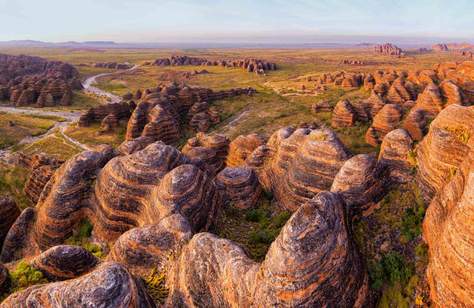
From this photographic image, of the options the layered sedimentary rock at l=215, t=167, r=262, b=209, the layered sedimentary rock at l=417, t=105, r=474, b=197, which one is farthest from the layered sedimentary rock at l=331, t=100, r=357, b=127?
the layered sedimentary rock at l=417, t=105, r=474, b=197

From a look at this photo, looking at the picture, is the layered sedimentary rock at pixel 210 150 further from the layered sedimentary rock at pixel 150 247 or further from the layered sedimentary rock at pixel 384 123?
the layered sedimentary rock at pixel 384 123

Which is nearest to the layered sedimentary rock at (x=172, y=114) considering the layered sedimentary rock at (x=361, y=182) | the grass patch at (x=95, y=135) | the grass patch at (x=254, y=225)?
the grass patch at (x=95, y=135)

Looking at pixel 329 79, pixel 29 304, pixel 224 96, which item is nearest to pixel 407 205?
pixel 29 304

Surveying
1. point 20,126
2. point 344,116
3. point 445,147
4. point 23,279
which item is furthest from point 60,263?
point 20,126

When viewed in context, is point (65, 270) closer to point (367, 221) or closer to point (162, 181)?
point (162, 181)

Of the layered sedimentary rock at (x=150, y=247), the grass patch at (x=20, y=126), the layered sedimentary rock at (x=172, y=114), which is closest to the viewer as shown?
the layered sedimentary rock at (x=150, y=247)
